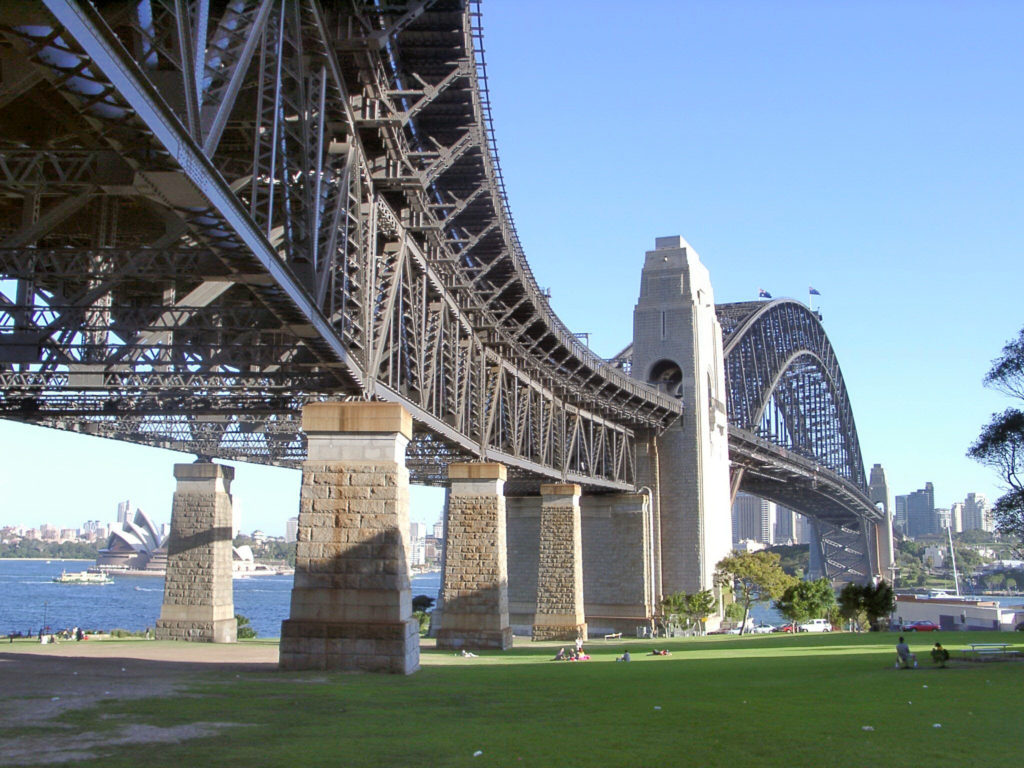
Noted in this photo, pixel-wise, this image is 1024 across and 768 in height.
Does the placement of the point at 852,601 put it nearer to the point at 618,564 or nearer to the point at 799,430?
the point at 618,564

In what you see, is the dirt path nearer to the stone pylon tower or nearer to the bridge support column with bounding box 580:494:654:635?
the bridge support column with bounding box 580:494:654:635

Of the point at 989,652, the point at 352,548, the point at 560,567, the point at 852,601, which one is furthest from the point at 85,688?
the point at 852,601

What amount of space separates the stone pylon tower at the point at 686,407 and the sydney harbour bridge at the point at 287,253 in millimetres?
27722

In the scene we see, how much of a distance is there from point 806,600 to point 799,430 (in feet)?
219

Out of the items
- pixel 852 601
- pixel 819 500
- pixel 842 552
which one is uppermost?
pixel 819 500

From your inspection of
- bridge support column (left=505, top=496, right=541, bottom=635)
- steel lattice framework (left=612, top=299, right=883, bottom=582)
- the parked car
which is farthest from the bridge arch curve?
bridge support column (left=505, top=496, right=541, bottom=635)

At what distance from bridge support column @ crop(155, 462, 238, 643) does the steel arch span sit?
169 ft

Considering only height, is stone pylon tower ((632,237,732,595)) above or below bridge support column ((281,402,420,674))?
above

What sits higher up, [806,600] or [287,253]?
[287,253]

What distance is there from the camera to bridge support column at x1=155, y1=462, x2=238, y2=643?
5094 centimetres

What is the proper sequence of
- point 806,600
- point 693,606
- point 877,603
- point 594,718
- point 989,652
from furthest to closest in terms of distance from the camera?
point 806,600 < point 693,606 < point 877,603 < point 989,652 < point 594,718

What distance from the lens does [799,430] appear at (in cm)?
13825

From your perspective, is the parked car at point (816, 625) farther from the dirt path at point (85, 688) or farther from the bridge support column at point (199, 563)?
the dirt path at point (85, 688)

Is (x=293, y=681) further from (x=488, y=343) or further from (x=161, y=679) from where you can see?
(x=488, y=343)
